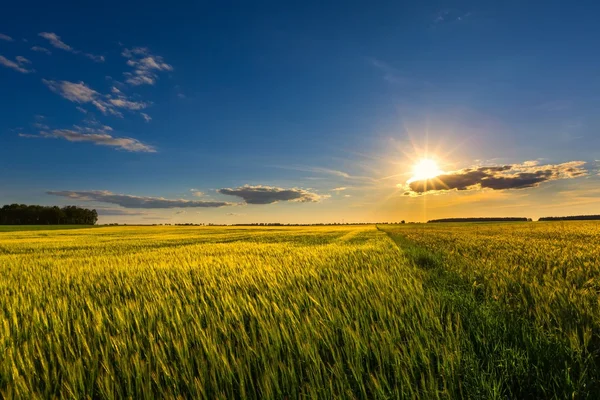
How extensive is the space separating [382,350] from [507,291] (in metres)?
2.91

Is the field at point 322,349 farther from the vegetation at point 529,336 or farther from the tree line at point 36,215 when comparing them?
the tree line at point 36,215

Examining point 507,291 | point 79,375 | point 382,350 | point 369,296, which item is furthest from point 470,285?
point 79,375

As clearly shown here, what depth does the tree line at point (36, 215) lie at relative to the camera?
118 meters

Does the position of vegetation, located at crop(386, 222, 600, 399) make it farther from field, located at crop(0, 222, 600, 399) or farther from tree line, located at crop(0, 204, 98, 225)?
tree line, located at crop(0, 204, 98, 225)

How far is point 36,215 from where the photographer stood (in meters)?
119

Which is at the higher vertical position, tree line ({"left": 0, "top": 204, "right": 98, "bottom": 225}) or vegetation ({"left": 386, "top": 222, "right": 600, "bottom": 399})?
tree line ({"left": 0, "top": 204, "right": 98, "bottom": 225})

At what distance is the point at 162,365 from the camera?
212 centimetres

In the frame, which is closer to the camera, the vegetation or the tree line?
the vegetation

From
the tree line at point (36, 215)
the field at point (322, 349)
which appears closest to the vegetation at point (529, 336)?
the field at point (322, 349)

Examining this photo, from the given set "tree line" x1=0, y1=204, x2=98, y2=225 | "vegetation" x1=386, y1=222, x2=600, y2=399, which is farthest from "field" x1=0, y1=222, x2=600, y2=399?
"tree line" x1=0, y1=204, x2=98, y2=225

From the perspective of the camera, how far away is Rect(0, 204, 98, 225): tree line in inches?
4633

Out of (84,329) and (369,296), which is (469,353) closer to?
(369,296)

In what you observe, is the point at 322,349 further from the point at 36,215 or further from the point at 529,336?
the point at 36,215

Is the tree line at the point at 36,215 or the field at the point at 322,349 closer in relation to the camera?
the field at the point at 322,349
